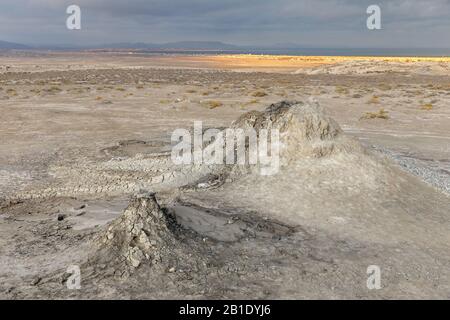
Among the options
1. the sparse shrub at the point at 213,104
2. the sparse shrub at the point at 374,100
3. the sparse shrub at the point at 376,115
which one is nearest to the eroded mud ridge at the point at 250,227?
the sparse shrub at the point at 376,115

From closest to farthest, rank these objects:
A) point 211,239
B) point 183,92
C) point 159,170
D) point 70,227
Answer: point 211,239 → point 70,227 → point 159,170 → point 183,92

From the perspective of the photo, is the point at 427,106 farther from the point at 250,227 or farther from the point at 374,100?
the point at 250,227

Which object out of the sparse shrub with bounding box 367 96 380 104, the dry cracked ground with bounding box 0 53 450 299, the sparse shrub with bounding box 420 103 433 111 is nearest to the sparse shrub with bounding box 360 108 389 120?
the sparse shrub with bounding box 420 103 433 111

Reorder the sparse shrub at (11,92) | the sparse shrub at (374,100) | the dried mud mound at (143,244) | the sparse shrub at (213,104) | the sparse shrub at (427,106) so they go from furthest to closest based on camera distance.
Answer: the sparse shrub at (11,92), the sparse shrub at (374,100), the sparse shrub at (427,106), the sparse shrub at (213,104), the dried mud mound at (143,244)

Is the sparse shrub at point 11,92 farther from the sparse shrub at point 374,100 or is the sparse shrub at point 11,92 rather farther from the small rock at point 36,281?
the small rock at point 36,281

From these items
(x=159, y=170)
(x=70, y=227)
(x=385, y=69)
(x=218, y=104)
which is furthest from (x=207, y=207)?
(x=385, y=69)

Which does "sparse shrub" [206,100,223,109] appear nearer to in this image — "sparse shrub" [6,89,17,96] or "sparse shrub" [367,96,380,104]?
"sparse shrub" [367,96,380,104]

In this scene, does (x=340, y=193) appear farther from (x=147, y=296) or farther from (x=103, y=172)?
Result: (x=103, y=172)
